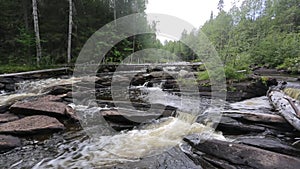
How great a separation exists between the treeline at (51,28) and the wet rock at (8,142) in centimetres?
1178

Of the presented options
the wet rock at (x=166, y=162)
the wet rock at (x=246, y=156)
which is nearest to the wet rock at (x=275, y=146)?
the wet rock at (x=246, y=156)

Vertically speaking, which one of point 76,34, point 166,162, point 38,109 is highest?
point 76,34

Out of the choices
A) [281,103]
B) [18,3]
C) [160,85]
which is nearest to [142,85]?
[160,85]

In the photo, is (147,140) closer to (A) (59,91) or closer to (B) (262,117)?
(B) (262,117)

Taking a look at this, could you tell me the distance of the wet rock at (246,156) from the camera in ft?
8.54

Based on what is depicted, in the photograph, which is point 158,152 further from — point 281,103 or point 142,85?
point 142,85

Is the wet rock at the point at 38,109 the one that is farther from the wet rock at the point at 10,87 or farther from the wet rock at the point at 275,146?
the wet rock at the point at 10,87

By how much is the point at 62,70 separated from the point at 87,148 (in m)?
11.5

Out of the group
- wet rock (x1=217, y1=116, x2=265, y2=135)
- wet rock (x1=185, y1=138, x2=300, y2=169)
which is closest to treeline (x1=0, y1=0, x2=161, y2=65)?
wet rock (x1=217, y1=116, x2=265, y2=135)

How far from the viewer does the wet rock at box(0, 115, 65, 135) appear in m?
3.72

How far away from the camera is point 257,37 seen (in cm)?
2348

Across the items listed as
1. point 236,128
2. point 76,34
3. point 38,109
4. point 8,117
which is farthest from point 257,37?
point 8,117

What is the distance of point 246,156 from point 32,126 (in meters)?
4.24

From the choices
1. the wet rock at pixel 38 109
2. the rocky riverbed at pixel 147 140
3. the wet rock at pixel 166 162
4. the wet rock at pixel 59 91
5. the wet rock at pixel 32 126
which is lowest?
the wet rock at pixel 166 162
